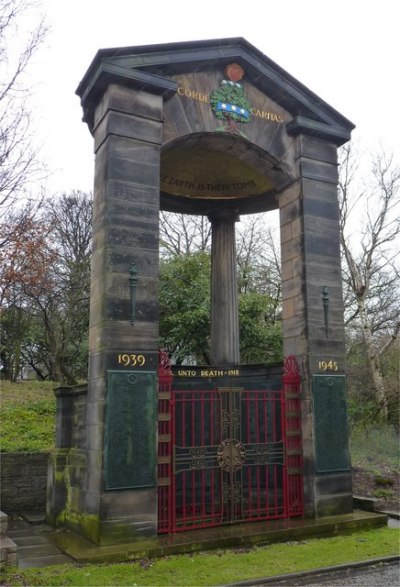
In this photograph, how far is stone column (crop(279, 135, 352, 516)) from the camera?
1013 centimetres

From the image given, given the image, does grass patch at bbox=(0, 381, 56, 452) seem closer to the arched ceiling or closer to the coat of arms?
the arched ceiling

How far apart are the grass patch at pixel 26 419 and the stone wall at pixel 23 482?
2.33 ft

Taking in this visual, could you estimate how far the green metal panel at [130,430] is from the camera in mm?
8258

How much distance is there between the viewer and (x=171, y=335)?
18.5 metres

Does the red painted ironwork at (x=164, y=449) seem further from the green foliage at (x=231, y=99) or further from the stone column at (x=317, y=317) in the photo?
the green foliage at (x=231, y=99)

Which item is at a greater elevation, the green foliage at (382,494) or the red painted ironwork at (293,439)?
the red painted ironwork at (293,439)

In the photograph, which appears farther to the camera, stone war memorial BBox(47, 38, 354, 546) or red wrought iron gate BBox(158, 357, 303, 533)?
red wrought iron gate BBox(158, 357, 303, 533)

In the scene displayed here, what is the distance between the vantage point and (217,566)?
7371 mm

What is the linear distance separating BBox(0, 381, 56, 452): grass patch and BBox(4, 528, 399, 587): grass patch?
650 cm

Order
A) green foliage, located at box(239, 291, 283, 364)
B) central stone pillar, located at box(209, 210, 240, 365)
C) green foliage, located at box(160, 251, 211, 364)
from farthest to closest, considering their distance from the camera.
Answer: green foliage, located at box(239, 291, 283, 364)
green foliage, located at box(160, 251, 211, 364)
central stone pillar, located at box(209, 210, 240, 365)

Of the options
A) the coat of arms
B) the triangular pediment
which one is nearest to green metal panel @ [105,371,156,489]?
the triangular pediment

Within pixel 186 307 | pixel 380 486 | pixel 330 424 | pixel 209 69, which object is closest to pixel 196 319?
Result: pixel 186 307

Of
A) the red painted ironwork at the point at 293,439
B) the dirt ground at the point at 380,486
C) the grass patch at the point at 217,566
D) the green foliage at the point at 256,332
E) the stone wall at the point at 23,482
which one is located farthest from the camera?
the green foliage at the point at 256,332

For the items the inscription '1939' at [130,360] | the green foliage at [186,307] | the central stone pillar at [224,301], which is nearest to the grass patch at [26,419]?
the green foliage at [186,307]
